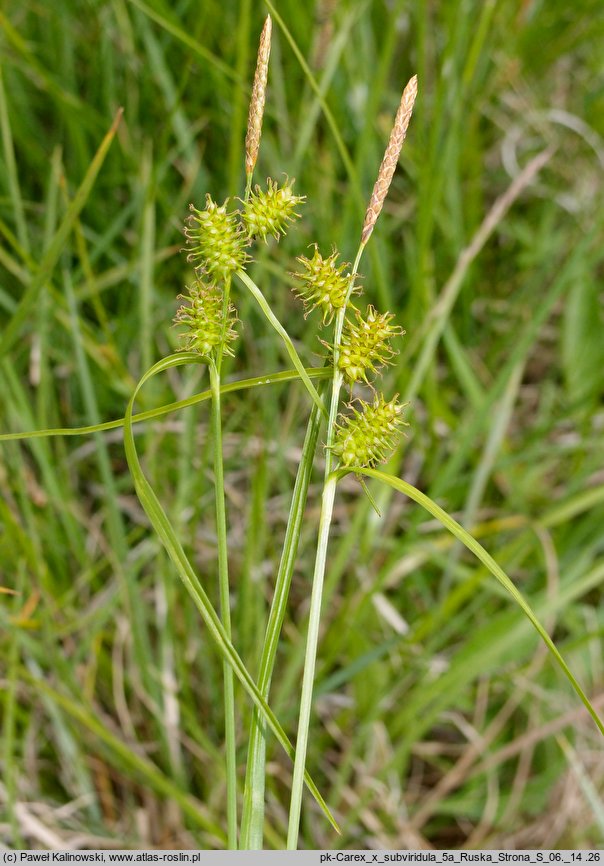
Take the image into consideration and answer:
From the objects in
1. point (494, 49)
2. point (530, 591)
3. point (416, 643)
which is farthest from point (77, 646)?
point (494, 49)

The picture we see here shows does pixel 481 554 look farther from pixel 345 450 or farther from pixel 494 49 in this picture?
pixel 494 49

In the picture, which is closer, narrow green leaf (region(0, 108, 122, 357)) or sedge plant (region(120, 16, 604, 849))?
sedge plant (region(120, 16, 604, 849))

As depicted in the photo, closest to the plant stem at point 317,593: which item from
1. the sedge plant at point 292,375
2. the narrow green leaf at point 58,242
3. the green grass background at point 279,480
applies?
the sedge plant at point 292,375

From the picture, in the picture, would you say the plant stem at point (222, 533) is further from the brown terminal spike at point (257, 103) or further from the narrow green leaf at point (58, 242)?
the narrow green leaf at point (58, 242)

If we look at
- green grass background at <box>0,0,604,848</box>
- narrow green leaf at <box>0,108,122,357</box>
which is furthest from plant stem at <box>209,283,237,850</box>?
green grass background at <box>0,0,604,848</box>

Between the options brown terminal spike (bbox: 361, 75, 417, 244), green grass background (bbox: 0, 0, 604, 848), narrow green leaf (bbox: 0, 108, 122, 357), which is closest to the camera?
brown terminal spike (bbox: 361, 75, 417, 244)

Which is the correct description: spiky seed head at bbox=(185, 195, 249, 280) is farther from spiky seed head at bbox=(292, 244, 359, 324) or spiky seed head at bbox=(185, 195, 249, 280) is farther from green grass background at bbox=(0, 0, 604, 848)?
green grass background at bbox=(0, 0, 604, 848)

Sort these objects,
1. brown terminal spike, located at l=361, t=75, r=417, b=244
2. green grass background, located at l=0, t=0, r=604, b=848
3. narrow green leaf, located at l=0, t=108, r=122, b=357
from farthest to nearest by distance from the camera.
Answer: green grass background, located at l=0, t=0, r=604, b=848 < narrow green leaf, located at l=0, t=108, r=122, b=357 < brown terminal spike, located at l=361, t=75, r=417, b=244
